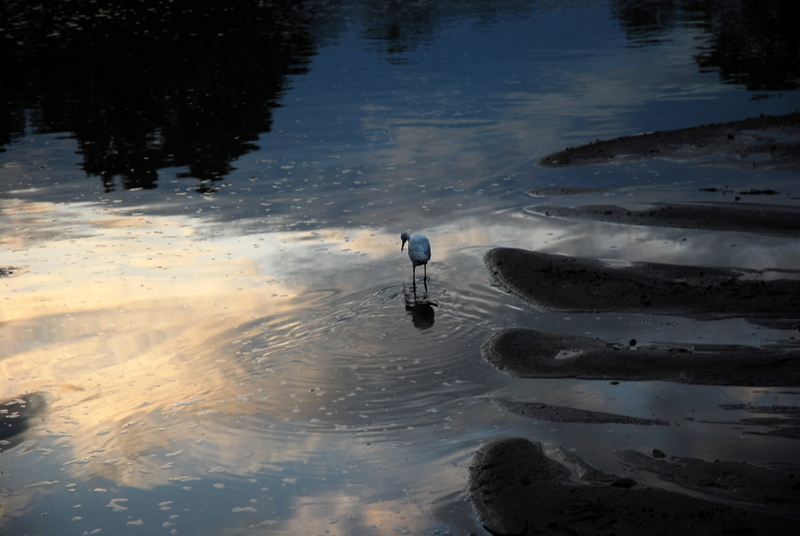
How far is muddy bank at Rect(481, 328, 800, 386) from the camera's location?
28.7 ft

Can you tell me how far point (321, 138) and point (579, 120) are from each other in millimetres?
6534

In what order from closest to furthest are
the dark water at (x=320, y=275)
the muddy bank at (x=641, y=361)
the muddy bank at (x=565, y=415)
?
the dark water at (x=320, y=275)
the muddy bank at (x=565, y=415)
the muddy bank at (x=641, y=361)

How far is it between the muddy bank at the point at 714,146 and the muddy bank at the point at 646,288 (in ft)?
18.9

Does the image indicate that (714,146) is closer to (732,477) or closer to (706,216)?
(706,216)

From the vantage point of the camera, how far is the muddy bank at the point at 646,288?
1040 cm

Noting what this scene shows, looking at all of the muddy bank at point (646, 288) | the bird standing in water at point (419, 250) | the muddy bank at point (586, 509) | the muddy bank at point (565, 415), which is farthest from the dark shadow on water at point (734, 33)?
the muddy bank at point (586, 509)

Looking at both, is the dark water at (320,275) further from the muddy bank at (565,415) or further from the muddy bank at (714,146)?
the muddy bank at (714,146)

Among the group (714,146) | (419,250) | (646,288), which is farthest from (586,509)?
(714,146)

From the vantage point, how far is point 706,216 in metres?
13.7

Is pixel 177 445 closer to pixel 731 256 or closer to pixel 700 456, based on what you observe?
pixel 700 456

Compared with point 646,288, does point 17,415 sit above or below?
below

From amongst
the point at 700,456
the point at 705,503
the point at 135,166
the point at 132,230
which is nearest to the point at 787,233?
the point at 700,456

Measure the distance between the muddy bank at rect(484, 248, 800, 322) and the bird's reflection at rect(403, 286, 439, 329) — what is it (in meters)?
1.22

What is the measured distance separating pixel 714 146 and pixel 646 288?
7.73 metres
